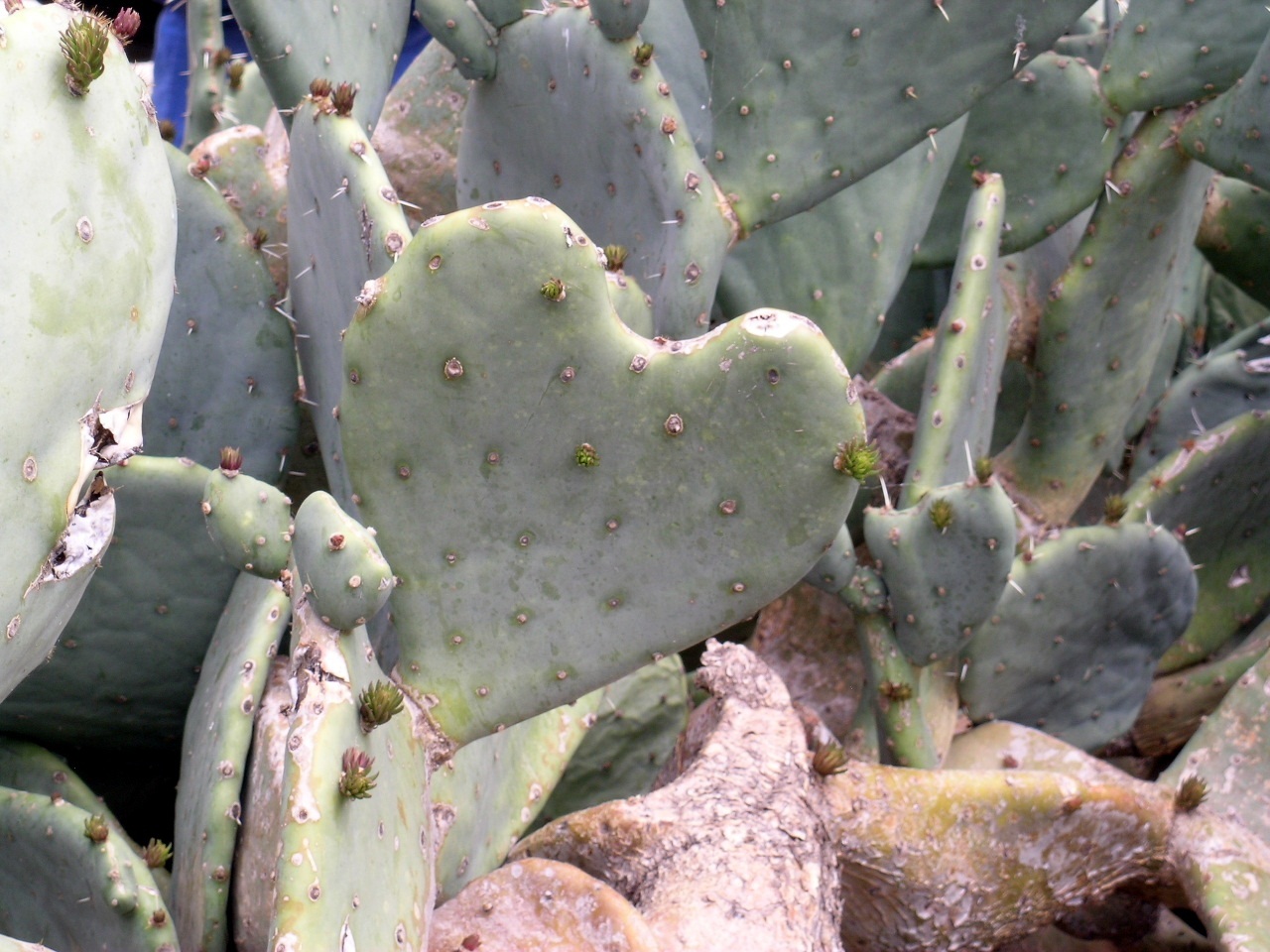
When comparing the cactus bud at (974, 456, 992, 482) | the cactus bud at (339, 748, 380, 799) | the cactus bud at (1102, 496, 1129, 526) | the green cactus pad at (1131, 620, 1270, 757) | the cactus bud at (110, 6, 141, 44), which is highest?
the cactus bud at (110, 6, 141, 44)

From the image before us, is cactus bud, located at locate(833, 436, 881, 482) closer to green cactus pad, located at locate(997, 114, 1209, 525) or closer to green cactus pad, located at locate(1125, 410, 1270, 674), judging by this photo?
green cactus pad, located at locate(1125, 410, 1270, 674)

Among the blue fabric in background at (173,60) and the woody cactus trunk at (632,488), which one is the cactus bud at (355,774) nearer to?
the woody cactus trunk at (632,488)

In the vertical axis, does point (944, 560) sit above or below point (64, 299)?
below

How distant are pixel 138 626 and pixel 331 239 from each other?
1.75 feet

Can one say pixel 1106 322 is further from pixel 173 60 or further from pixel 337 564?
pixel 173 60

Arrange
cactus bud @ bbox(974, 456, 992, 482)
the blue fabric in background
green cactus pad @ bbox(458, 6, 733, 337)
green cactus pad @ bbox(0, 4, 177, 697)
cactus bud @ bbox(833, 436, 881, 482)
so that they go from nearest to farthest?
1. green cactus pad @ bbox(0, 4, 177, 697)
2. cactus bud @ bbox(833, 436, 881, 482)
3. green cactus pad @ bbox(458, 6, 733, 337)
4. cactus bud @ bbox(974, 456, 992, 482)
5. the blue fabric in background

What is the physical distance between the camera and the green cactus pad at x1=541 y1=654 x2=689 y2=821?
6.21ft

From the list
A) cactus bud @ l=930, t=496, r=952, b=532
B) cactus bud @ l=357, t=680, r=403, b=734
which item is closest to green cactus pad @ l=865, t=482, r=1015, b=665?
cactus bud @ l=930, t=496, r=952, b=532

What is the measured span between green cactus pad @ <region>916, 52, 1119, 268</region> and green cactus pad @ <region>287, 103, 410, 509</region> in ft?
3.78

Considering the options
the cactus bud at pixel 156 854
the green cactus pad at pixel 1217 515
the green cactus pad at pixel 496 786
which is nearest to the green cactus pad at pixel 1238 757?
the green cactus pad at pixel 1217 515

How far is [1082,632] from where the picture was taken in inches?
77.7

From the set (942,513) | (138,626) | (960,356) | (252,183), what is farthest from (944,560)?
(252,183)

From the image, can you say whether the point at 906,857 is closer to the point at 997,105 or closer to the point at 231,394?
the point at 231,394

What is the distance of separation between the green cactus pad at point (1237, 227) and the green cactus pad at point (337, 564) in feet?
6.69
